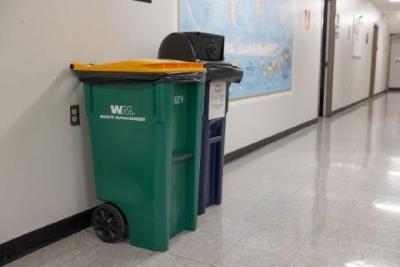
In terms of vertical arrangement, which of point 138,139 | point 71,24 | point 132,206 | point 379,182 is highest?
point 71,24

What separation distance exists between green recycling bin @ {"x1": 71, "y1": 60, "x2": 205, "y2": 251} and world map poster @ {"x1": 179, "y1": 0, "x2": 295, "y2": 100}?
4.23 ft

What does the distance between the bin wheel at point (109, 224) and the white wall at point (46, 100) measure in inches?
8.1

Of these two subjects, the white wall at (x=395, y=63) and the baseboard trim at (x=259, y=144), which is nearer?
the baseboard trim at (x=259, y=144)

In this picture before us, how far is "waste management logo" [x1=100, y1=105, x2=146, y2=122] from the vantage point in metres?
2.10

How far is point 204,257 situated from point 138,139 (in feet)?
2.41

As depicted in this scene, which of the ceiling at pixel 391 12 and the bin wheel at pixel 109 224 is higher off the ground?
the ceiling at pixel 391 12

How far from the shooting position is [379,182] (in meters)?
3.51

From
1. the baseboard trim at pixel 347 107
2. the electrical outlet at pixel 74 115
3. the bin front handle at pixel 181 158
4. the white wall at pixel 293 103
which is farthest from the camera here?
the baseboard trim at pixel 347 107

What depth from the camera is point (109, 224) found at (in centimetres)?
231

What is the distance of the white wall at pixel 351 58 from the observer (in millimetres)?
8102

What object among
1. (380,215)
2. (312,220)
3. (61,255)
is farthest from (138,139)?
(380,215)

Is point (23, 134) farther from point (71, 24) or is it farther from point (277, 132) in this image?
point (277, 132)

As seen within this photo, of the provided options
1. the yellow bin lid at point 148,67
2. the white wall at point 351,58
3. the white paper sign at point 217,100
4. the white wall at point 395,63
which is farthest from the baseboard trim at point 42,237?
the white wall at point 395,63

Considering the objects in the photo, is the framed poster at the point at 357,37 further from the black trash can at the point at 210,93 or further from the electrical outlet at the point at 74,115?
the electrical outlet at the point at 74,115
